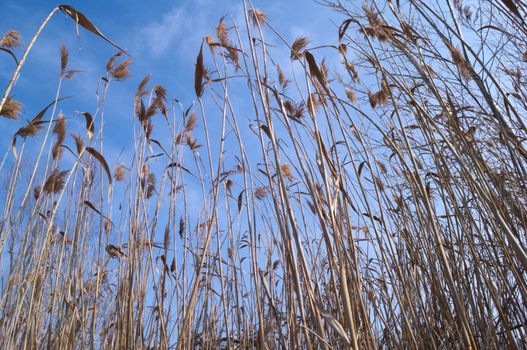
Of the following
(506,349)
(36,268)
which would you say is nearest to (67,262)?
(36,268)

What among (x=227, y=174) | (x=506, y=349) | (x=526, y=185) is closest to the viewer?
(x=526, y=185)

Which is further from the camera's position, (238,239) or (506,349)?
(238,239)

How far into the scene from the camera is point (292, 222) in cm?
99

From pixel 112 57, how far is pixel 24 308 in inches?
48.5

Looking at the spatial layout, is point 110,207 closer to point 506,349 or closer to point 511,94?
point 506,349

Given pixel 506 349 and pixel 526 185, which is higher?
pixel 526 185

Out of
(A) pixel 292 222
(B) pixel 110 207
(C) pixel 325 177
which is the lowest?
(A) pixel 292 222

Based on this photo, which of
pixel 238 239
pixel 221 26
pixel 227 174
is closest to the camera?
pixel 221 26

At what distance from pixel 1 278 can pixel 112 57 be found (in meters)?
1.26

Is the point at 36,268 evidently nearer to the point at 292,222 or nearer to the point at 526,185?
the point at 292,222

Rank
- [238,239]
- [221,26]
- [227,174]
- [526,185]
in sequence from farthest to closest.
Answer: [238,239] → [227,174] → [221,26] → [526,185]

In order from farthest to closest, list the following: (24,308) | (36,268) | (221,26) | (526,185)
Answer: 1. (24,308)
2. (36,268)
3. (221,26)
4. (526,185)

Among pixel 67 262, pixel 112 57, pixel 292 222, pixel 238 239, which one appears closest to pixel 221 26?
pixel 112 57

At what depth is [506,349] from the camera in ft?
5.08
